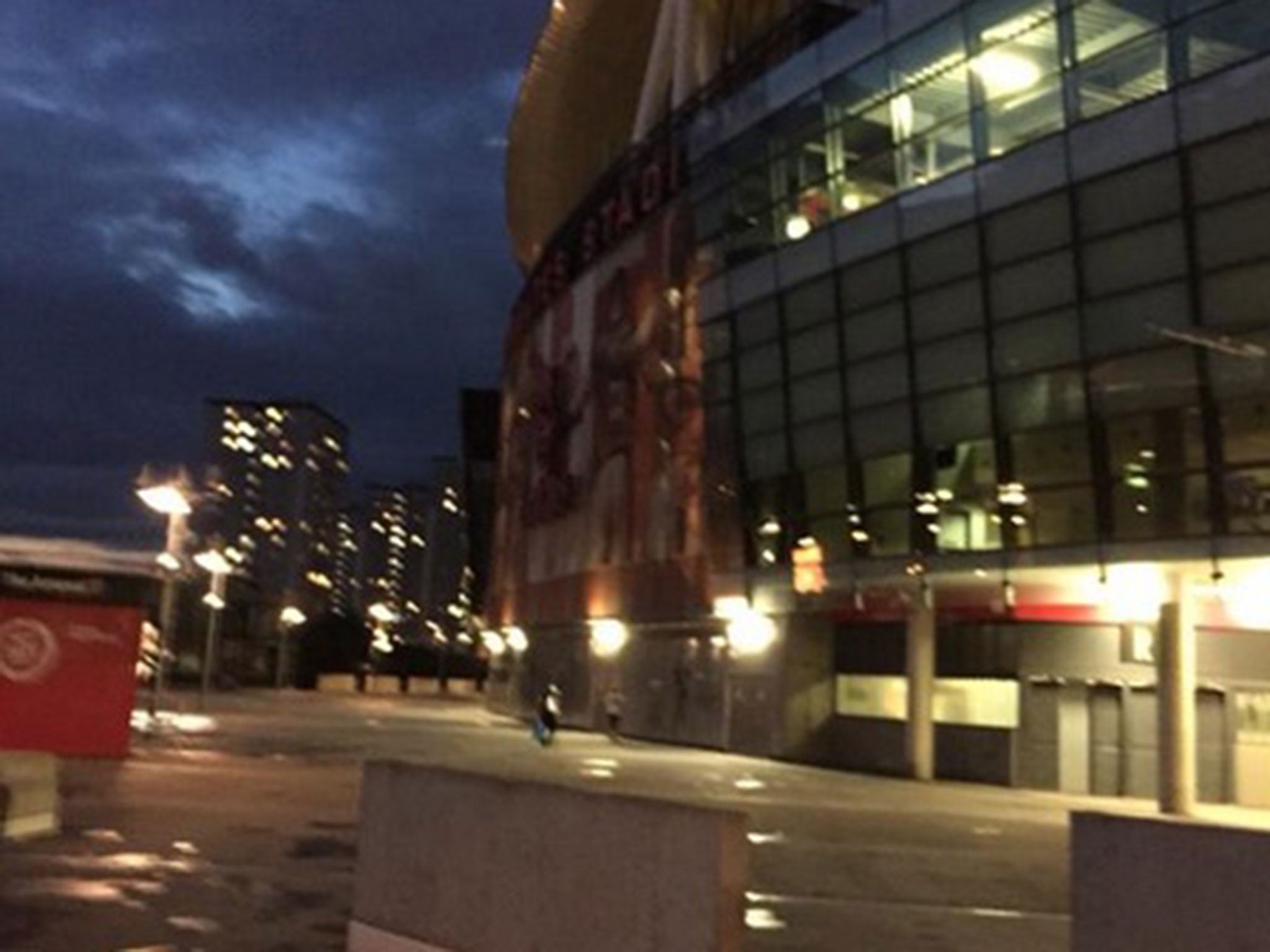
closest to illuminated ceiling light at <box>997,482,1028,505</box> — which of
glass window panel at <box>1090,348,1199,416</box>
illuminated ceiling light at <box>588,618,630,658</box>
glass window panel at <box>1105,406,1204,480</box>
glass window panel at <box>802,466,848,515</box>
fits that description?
glass window panel at <box>1105,406,1204,480</box>

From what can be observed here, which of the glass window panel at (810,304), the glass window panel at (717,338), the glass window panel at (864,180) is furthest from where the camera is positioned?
the glass window panel at (717,338)

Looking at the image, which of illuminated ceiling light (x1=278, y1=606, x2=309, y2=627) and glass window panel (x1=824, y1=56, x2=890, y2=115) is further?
illuminated ceiling light (x1=278, y1=606, x2=309, y2=627)

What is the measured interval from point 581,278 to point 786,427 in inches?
660

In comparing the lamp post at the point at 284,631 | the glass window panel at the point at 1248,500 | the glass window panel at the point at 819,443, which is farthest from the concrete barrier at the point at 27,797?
the lamp post at the point at 284,631

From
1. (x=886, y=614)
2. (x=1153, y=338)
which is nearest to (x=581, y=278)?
(x=886, y=614)

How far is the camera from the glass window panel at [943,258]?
2898 cm

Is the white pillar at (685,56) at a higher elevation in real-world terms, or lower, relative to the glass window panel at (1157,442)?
higher

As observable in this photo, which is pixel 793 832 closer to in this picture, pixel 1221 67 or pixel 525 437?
pixel 1221 67

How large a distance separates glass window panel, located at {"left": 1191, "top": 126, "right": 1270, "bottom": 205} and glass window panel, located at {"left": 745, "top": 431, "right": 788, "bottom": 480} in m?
12.4

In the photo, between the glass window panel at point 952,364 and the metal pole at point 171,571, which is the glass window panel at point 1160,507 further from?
the metal pole at point 171,571

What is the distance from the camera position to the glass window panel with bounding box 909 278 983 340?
28906 mm

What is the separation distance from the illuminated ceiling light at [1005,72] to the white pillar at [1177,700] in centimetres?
899

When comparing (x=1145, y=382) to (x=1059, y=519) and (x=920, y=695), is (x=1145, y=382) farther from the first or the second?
(x=920, y=695)

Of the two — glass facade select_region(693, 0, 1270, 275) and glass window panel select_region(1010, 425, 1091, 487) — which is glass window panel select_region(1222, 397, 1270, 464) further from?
glass facade select_region(693, 0, 1270, 275)
